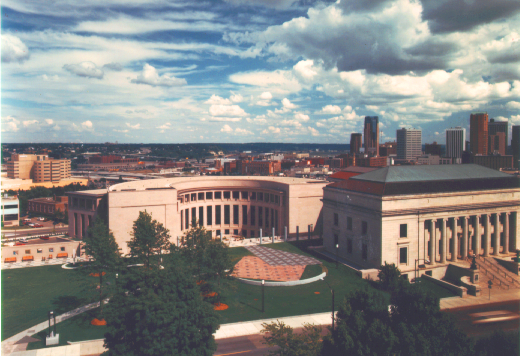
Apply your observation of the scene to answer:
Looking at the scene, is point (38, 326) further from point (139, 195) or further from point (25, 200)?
point (25, 200)

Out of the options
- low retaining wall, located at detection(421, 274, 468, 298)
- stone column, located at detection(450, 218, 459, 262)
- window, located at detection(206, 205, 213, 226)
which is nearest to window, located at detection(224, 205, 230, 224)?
window, located at detection(206, 205, 213, 226)

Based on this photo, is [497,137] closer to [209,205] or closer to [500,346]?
[209,205]

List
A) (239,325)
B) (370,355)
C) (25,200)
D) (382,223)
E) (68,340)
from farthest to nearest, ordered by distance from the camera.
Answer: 1. (25,200)
2. (382,223)
3. (239,325)
4. (68,340)
5. (370,355)

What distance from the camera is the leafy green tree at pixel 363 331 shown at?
3012 centimetres

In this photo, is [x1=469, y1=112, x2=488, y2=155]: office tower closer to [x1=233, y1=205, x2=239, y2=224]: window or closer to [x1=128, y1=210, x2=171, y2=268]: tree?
[x1=233, y1=205, x2=239, y2=224]: window

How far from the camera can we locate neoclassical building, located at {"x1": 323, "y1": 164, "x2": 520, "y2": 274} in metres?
67.3

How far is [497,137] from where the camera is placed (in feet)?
585

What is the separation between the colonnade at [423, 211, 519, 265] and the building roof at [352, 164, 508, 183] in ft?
25.9

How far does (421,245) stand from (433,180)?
12.6 metres

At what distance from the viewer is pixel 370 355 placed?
29875 millimetres

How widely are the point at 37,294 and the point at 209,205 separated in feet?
183

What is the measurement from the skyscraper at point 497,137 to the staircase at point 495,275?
124 metres

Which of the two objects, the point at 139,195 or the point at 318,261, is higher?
the point at 139,195

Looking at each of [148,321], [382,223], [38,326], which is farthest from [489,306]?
[38,326]
